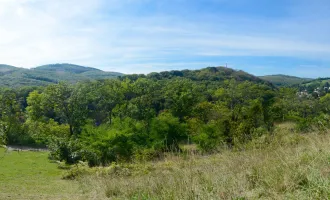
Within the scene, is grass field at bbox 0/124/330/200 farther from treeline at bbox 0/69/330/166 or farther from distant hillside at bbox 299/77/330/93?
distant hillside at bbox 299/77/330/93

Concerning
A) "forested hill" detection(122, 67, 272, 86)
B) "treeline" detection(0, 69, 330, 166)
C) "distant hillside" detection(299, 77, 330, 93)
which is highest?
"forested hill" detection(122, 67, 272, 86)

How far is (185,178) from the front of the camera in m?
4.71

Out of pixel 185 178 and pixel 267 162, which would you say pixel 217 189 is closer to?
pixel 185 178

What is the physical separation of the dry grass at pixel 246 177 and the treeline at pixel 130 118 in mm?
9573

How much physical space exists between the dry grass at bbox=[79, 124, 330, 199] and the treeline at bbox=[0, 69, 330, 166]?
9573mm

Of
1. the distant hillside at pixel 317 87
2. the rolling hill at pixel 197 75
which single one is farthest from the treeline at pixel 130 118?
the distant hillside at pixel 317 87

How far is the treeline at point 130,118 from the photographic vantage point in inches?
914

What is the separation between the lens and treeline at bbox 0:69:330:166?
23203 millimetres

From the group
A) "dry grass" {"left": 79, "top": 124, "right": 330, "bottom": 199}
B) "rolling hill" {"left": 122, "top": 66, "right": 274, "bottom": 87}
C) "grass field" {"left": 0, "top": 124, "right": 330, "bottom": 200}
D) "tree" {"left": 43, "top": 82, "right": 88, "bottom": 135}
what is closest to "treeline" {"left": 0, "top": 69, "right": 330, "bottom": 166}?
"tree" {"left": 43, "top": 82, "right": 88, "bottom": 135}

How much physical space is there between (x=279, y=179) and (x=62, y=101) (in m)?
35.8

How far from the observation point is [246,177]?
443 centimetres

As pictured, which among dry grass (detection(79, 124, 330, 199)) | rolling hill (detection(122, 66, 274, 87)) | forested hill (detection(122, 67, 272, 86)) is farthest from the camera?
forested hill (detection(122, 67, 272, 86))

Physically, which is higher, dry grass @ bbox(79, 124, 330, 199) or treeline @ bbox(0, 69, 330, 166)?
dry grass @ bbox(79, 124, 330, 199)

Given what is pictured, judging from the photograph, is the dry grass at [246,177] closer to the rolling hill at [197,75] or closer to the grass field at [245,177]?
the grass field at [245,177]
